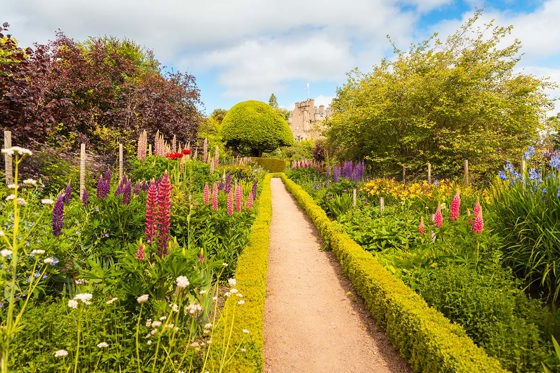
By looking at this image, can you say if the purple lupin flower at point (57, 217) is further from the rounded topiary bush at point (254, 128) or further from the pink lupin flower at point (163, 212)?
the rounded topiary bush at point (254, 128)

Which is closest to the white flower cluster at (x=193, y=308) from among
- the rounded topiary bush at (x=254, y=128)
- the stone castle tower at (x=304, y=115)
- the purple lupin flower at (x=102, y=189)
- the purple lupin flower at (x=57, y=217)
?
the purple lupin flower at (x=57, y=217)

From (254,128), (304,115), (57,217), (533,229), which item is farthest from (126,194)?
(304,115)

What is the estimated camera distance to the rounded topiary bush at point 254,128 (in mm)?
29125

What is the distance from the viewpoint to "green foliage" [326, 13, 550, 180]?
10.4 meters

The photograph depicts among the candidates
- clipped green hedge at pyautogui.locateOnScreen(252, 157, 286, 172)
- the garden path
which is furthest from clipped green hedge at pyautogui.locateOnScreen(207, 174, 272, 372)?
clipped green hedge at pyautogui.locateOnScreen(252, 157, 286, 172)

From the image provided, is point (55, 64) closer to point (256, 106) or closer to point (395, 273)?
point (395, 273)

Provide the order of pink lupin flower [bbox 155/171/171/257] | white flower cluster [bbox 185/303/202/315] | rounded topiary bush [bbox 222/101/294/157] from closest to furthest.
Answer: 1. white flower cluster [bbox 185/303/202/315]
2. pink lupin flower [bbox 155/171/171/257]
3. rounded topiary bush [bbox 222/101/294/157]

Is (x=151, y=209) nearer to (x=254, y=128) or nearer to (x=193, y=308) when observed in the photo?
(x=193, y=308)

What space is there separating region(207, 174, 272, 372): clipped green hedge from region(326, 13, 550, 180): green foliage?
8167 mm

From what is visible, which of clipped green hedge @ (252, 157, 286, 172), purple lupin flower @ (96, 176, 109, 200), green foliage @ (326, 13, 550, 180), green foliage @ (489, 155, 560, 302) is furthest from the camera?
clipped green hedge @ (252, 157, 286, 172)

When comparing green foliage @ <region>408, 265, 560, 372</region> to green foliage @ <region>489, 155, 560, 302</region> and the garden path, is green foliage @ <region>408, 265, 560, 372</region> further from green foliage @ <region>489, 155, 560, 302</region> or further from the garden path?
the garden path

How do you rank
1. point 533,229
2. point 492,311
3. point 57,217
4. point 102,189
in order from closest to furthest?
point 57,217 < point 492,311 < point 102,189 < point 533,229

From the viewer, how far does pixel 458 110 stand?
1024 centimetres

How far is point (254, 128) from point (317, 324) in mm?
26371
